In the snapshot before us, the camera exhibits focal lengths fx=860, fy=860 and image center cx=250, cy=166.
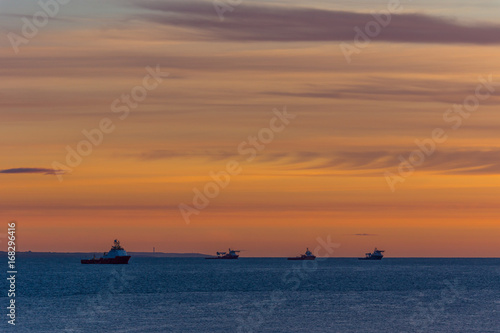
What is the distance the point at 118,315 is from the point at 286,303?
31.8 m

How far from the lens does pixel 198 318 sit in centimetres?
11012

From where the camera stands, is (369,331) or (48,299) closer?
(369,331)

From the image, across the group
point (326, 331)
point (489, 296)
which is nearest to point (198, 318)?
point (326, 331)

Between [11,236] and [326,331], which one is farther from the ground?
[11,236]

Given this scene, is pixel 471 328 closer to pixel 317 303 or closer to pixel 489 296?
pixel 317 303

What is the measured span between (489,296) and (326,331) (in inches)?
2840

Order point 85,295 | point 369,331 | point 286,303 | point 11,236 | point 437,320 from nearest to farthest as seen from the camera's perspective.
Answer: point 11,236 → point 369,331 → point 437,320 → point 286,303 → point 85,295

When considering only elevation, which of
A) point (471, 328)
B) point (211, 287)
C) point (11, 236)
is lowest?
point (471, 328)

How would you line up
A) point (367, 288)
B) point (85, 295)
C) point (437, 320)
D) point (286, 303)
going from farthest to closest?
point (367, 288) → point (85, 295) → point (286, 303) → point (437, 320)

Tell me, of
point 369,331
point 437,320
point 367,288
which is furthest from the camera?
point 367,288

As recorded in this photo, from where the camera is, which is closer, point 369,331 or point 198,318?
point 369,331

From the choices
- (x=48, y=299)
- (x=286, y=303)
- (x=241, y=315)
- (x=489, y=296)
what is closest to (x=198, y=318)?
(x=241, y=315)

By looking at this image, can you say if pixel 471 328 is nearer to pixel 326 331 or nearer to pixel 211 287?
pixel 326 331

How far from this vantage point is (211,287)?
182500 mm
